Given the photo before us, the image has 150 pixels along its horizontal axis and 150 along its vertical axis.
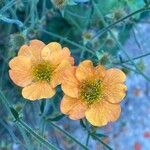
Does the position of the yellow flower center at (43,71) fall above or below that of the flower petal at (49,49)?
below

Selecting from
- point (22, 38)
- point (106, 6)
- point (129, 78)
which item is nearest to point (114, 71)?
point (22, 38)

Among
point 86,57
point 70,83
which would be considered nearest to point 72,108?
point 70,83

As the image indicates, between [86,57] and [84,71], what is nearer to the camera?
[84,71]

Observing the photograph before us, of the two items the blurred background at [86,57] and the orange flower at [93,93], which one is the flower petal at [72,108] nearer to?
the orange flower at [93,93]

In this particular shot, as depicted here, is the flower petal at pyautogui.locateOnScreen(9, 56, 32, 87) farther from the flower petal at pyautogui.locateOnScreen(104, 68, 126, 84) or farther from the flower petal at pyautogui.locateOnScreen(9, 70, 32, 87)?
the flower petal at pyautogui.locateOnScreen(104, 68, 126, 84)

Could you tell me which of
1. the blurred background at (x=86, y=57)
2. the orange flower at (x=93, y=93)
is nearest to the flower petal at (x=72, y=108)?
the orange flower at (x=93, y=93)

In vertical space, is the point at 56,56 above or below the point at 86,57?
above

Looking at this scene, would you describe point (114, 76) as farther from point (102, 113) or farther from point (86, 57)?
point (86, 57)
